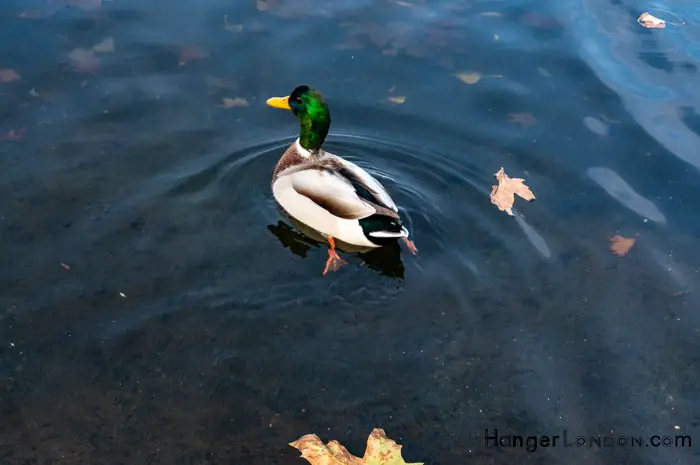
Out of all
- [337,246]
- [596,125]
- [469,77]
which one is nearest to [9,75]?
[337,246]

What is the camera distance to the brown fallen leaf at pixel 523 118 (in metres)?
7.26

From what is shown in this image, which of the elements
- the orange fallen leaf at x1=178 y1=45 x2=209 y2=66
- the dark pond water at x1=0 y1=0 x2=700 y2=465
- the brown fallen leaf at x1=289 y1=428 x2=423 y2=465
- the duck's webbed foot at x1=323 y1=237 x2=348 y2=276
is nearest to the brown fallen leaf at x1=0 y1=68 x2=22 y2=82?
the dark pond water at x1=0 y1=0 x2=700 y2=465

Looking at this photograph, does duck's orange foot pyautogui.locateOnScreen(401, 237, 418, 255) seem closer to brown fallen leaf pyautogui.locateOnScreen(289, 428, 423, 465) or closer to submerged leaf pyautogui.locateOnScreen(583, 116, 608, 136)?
brown fallen leaf pyautogui.locateOnScreen(289, 428, 423, 465)

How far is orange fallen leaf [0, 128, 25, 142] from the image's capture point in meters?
6.28

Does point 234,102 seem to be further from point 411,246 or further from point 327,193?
A: point 411,246

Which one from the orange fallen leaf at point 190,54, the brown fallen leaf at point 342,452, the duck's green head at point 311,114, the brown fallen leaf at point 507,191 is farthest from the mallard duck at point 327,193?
the orange fallen leaf at point 190,54

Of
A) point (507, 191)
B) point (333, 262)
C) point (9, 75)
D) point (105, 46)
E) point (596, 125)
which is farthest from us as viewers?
point (105, 46)

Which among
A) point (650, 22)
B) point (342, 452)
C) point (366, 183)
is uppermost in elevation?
point (650, 22)

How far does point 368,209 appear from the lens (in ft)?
17.7

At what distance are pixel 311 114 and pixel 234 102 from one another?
140 centimetres

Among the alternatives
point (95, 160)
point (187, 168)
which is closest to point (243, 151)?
point (187, 168)

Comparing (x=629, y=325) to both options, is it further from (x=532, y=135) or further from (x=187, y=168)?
(x=187, y=168)

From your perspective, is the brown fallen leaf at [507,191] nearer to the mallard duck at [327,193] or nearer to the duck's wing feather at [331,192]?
the mallard duck at [327,193]

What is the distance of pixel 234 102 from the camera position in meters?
7.14
